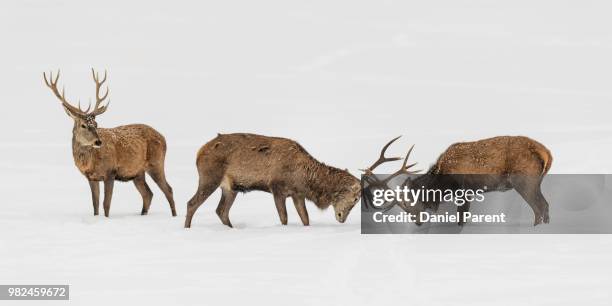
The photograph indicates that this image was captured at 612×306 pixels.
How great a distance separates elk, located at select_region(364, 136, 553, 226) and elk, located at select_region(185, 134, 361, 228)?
66cm

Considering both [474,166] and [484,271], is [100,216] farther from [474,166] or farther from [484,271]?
[484,271]

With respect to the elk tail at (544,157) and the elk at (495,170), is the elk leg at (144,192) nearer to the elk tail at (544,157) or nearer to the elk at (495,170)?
the elk at (495,170)

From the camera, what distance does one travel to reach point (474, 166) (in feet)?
51.4

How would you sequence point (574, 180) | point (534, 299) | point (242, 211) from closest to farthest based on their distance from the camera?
point (534, 299), point (574, 180), point (242, 211)

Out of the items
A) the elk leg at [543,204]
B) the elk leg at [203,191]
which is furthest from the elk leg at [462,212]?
the elk leg at [203,191]

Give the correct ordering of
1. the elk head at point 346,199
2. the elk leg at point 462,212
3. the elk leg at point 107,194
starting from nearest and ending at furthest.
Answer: the elk leg at point 462,212
the elk head at point 346,199
the elk leg at point 107,194

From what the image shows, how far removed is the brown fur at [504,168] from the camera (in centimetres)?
1544

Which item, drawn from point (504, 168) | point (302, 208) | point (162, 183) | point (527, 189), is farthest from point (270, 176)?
point (527, 189)

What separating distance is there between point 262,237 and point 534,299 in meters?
5.20

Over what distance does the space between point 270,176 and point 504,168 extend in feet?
11.9

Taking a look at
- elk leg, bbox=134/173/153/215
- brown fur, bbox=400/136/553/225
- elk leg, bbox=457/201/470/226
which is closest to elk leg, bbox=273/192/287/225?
brown fur, bbox=400/136/553/225

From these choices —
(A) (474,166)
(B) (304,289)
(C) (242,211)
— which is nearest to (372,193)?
(A) (474,166)

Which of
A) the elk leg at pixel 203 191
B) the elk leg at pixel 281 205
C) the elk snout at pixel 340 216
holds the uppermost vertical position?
the elk leg at pixel 203 191

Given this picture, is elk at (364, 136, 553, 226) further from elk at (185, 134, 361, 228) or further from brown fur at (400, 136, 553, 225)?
elk at (185, 134, 361, 228)
